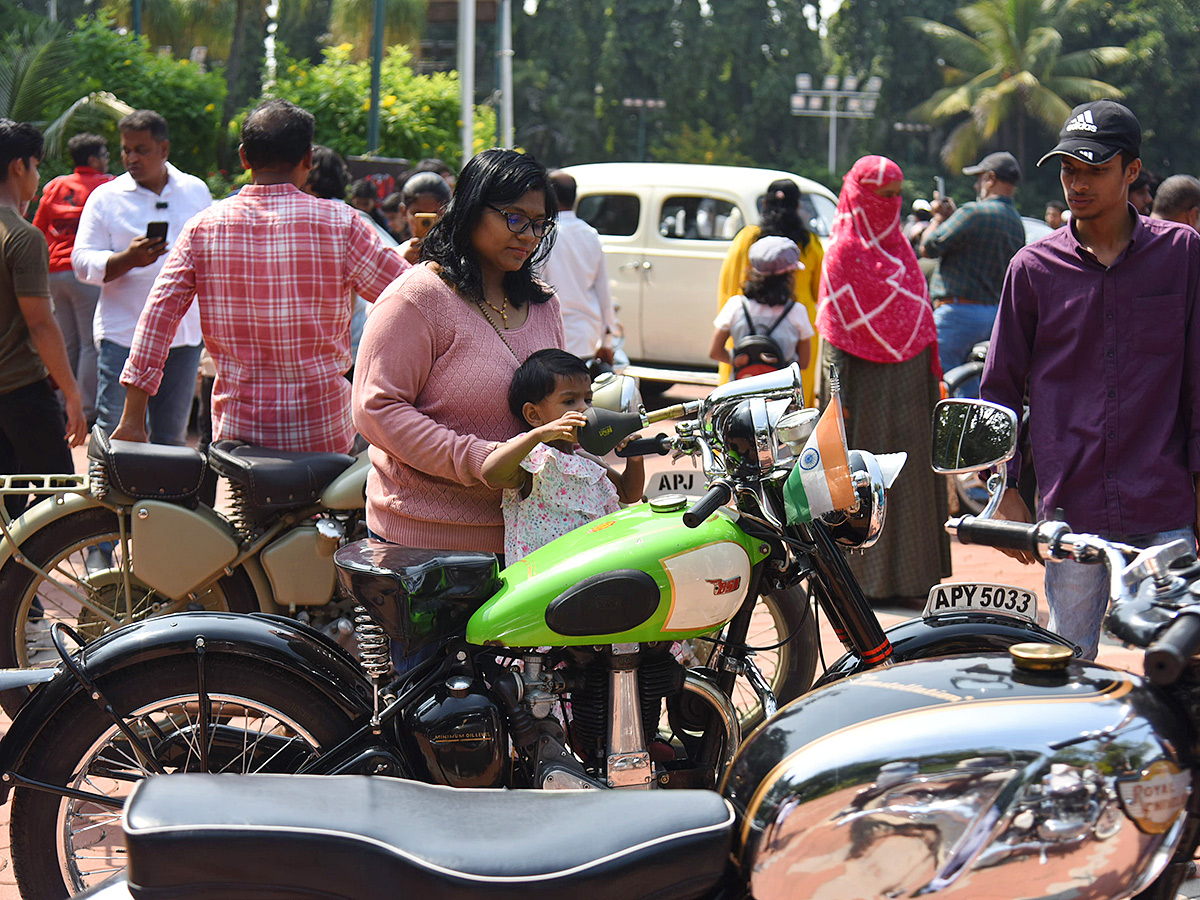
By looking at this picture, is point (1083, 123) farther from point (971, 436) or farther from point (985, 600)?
point (971, 436)

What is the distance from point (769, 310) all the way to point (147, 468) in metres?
3.37

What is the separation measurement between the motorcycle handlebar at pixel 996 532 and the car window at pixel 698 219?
9372 mm

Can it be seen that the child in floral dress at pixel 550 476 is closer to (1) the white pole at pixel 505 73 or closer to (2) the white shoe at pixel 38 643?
(2) the white shoe at pixel 38 643

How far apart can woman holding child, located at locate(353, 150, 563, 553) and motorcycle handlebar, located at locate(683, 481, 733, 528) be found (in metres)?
0.58

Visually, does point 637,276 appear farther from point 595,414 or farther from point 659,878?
point 659,878

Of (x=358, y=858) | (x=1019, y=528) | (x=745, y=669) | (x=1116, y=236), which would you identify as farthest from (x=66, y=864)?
(x=1116, y=236)

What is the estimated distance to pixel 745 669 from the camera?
291 centimetres

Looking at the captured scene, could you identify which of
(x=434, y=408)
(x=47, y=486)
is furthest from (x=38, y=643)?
(x=434, y=408)

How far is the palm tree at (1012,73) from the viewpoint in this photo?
41312 millimetres

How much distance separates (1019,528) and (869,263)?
369 centimetres

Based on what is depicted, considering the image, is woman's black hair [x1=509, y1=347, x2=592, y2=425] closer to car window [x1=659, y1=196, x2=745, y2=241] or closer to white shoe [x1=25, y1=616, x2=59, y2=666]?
white shoe [x1=25, y1=616, x2=59, y2=666]

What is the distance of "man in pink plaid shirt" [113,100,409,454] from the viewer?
4.02m

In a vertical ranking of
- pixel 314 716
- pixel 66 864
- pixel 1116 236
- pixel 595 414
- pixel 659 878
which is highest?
pixel 1116 236

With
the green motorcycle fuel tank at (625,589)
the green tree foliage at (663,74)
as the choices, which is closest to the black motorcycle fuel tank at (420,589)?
the green motorcycle fuel tank at (625,589)
